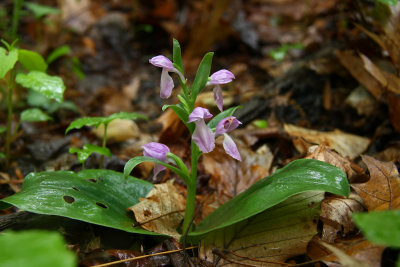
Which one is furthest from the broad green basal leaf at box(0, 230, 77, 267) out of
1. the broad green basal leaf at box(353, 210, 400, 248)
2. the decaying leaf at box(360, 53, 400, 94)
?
the decaying leaf at box(360, 53, 400, 94)

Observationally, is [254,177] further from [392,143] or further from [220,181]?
[392,143]

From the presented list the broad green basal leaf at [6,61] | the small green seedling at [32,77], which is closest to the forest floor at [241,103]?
the small green seedling at [32,77]

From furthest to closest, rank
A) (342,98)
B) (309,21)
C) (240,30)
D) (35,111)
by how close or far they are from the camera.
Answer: (240,30)
(309,21)
(342,98)
(35,111)

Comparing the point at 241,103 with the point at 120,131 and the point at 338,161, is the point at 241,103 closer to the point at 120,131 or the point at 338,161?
the point at 120,131

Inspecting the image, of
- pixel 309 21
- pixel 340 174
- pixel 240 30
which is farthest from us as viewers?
pixel 240 30

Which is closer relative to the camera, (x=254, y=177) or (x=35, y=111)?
(x=254, y=177)

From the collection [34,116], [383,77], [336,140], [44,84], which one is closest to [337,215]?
[336,140]

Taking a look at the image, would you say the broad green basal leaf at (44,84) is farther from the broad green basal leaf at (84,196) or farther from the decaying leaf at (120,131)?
the decaying leaf at (120,131)

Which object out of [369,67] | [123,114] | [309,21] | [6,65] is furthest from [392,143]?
[309,21]
